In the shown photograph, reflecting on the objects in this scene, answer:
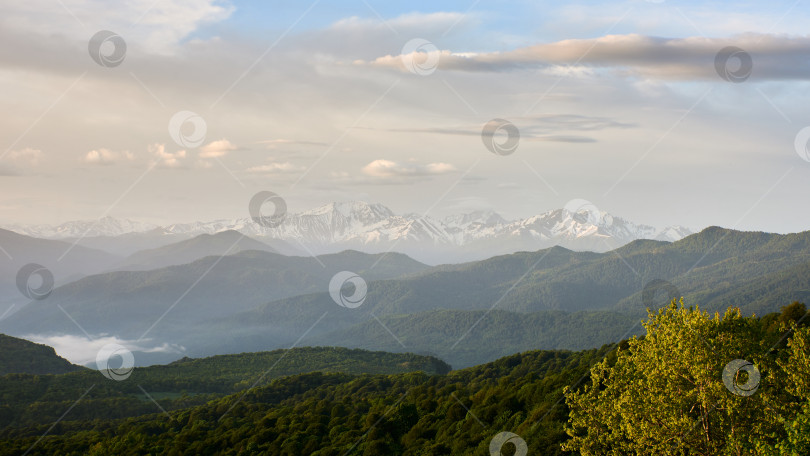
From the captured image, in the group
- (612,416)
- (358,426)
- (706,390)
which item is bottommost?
(612,416)

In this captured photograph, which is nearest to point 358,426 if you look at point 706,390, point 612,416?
point 612,416

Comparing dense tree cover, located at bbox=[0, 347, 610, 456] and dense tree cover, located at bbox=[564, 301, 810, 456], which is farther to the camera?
dense tree cover, located at bbox=[0, 347, 610, 456]

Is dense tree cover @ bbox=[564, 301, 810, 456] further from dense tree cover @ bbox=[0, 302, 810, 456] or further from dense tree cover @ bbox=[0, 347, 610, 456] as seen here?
dense tree cover @ bbox=[0, 347, 610, 456]

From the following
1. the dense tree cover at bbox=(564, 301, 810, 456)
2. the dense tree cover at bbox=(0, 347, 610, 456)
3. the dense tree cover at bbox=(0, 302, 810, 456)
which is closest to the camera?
the dense tree cover at bbox=(564, 301, 810, 456)

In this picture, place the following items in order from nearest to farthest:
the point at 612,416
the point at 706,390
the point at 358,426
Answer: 1. the point at 706,390
2. the point at 612,416
3. the point at 358,426

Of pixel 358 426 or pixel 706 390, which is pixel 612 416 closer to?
pixel 706 390

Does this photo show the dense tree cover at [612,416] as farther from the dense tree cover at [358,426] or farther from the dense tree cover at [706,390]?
the dense tree cover at [358,426]

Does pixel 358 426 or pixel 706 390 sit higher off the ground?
pixel 358 426

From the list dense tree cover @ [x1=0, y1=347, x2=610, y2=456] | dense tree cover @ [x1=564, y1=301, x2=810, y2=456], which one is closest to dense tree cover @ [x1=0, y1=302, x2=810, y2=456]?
dense tree cover @ [x1=564, y1=301, x2=810, y2=456]

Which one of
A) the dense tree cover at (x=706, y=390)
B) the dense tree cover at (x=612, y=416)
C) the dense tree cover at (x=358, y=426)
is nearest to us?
the dense tree cover at (x=706, y=390)

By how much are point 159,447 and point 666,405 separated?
88.0m

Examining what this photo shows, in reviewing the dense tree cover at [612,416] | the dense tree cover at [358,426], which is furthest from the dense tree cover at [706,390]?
the dense tree cover at [358,426]

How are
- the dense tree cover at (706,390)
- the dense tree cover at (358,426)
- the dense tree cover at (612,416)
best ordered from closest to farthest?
the dense tree cover at (706,390), the dense tree cover at (612,416), the dense tree cover at (358,426)

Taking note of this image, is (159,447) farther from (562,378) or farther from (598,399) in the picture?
(598,399)
